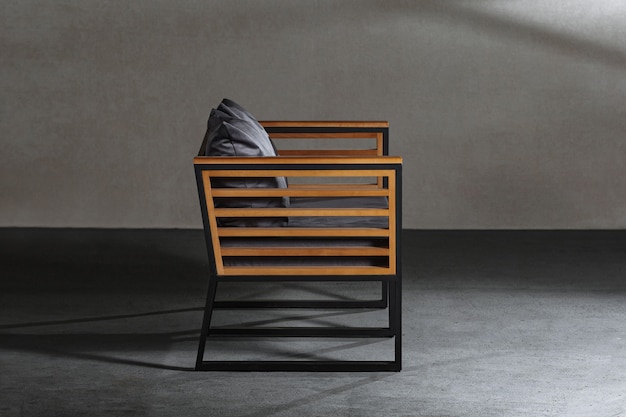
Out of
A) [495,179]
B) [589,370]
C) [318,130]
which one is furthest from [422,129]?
[589,370]

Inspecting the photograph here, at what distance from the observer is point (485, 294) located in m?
4.32

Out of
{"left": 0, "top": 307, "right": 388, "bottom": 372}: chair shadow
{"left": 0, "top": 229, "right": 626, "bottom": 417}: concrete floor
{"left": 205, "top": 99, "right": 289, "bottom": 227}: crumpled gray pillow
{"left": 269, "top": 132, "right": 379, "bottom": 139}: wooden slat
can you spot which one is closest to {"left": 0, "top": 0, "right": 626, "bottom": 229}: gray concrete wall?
{"left": 0, "top": 229, "right": 626, "bottom": 417}: concrete floor

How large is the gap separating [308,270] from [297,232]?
152 millimetres

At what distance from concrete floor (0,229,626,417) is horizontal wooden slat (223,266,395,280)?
356 millimetres

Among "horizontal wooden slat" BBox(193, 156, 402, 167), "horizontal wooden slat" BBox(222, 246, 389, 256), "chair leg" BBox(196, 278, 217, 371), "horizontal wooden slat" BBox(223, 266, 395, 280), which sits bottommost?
"chair leg" BBox(196, 278, 217, 371)

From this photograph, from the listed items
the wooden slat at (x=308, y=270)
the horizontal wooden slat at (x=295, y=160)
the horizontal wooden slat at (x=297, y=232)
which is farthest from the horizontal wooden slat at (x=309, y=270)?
the horizontal wooden slat at (x=295, y=160)

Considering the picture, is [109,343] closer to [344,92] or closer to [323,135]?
[323,135]

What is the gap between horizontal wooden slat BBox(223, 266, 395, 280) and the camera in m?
3.32

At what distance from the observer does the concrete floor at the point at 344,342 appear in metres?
2.96

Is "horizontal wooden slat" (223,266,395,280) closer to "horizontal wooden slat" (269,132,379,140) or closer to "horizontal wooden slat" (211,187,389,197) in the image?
"horizontal wooden slat" (211,187,389,197)

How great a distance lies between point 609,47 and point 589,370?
3.15m

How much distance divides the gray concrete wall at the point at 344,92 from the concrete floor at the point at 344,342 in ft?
1.65

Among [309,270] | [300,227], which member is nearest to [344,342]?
[309,270]

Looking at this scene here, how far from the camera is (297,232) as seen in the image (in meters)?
Answer: 3.29
